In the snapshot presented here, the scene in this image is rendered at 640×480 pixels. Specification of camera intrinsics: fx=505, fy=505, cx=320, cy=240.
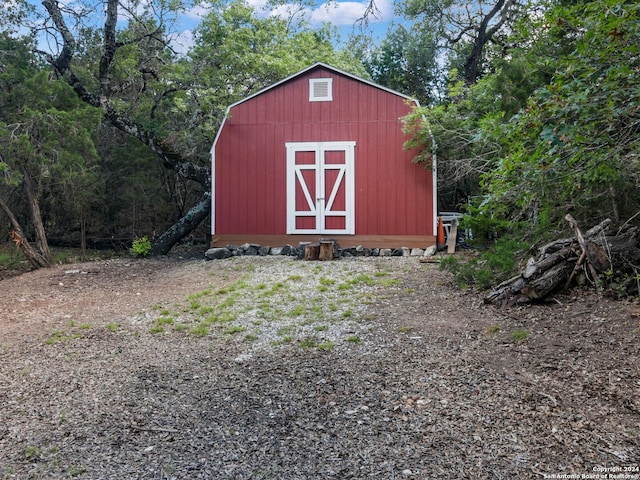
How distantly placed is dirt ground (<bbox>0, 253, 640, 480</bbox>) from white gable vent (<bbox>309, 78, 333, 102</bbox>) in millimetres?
5852

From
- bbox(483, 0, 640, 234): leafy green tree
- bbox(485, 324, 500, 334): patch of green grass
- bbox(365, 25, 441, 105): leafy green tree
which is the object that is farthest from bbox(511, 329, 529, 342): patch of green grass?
bbox(365, 25, 441, 105): leafy green tree

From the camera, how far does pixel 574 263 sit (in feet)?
16.5

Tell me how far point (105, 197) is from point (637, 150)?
39.2 feet

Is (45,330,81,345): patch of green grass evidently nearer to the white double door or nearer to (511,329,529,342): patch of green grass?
(511,329,529,342): patch of green grass

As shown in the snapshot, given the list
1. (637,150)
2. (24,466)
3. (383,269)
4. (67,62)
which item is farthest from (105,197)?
(637,150)

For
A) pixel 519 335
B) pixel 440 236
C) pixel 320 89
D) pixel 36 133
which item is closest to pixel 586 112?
pixel 519 335

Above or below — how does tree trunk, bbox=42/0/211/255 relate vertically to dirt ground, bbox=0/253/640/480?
above

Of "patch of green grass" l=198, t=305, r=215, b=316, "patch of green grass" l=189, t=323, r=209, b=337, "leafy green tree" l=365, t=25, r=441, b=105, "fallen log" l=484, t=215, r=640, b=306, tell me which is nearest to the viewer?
"fallen log" l=484, t=215, r=640, b=306

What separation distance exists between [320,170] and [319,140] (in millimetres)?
635

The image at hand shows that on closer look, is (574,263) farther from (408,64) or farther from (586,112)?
(408,64)

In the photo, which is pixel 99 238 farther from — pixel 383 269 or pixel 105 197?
pixel 383 269

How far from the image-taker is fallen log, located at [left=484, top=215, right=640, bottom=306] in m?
4.77

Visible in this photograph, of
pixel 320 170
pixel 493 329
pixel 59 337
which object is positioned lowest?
→ pixel 59 337

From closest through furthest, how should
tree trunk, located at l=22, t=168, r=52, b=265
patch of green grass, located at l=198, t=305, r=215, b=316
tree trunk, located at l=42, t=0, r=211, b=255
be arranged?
patch of green grass, located at l=198, t=305, r=215, b=316, tree trunk, located at l=22, t=168, r=52, b=265, tree trunk, located at l=42, t=0, r=211, b=255
